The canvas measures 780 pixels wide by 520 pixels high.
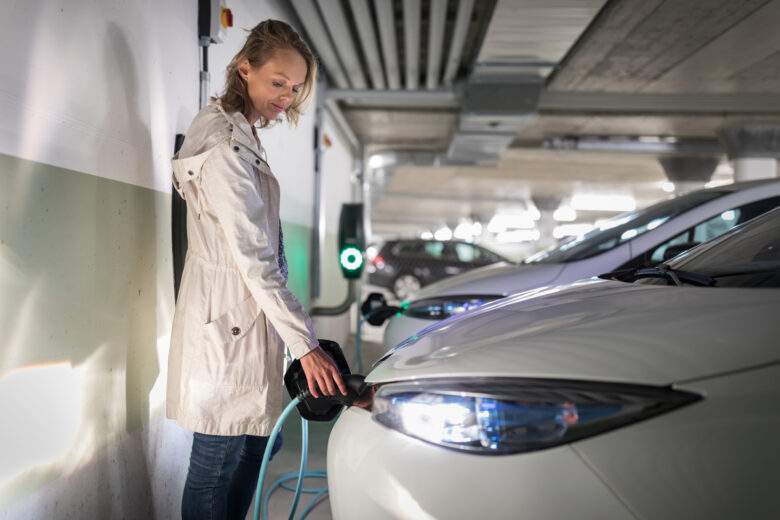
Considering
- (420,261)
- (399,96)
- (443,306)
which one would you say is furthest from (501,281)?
(420,261)

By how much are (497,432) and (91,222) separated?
146 cm

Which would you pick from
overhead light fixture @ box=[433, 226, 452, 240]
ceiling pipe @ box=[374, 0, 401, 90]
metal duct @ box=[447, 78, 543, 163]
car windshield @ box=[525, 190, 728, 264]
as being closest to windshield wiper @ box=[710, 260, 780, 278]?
car windshield @ box=[525, 190, 728, 264]

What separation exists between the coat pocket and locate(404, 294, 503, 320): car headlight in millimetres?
1969

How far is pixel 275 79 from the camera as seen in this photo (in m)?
1.80

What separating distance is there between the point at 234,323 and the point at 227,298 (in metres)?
0.07

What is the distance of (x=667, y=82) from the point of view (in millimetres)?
8070

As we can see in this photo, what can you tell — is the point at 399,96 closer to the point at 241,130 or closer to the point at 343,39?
the point at 343,39

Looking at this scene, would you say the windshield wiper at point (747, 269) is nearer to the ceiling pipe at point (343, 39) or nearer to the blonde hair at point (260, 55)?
the blonde hair at point (260, 55)

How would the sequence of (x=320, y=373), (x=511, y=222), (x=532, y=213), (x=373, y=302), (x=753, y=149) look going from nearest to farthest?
(x=320, y=373), (x=373, y=302), (x=753, y=149), (x=532, y=213), (x=511, y=222)

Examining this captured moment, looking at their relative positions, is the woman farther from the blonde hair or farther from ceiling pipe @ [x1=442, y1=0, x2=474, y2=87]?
ceiling pipe @ [x1=442, y1=0, x2=474, y2=87]

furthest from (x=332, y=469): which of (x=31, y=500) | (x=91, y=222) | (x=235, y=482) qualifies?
(x=91, y=222)

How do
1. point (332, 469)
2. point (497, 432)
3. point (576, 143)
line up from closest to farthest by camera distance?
point (497, 432) → point (332, 469) → point (576, 143)

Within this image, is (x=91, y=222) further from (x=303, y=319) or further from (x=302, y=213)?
(x=302, y=213)

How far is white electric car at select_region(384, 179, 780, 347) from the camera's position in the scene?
3354 mm
